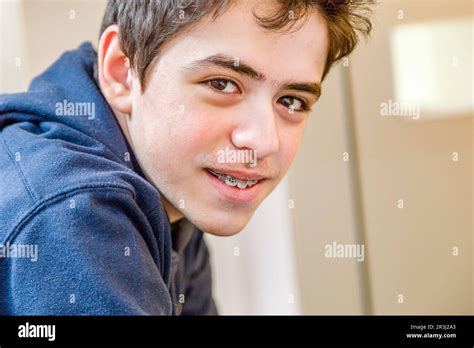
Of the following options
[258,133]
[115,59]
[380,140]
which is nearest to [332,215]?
[380,140]

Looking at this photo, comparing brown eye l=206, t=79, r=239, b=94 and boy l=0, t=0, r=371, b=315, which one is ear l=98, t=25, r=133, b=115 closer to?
boy l=0, t=0, r=371, b=315

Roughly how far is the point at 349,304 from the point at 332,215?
0.43 feet

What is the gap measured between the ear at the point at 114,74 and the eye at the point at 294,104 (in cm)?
19

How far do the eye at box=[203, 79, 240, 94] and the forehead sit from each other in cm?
3

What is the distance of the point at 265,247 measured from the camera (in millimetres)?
1063

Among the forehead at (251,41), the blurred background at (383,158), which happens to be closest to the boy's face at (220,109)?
the forehead at (251,41)

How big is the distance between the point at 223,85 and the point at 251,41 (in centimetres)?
6

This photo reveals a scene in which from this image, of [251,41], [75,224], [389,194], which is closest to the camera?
[75,224]

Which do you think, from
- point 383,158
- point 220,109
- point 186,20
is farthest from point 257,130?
point 383,158

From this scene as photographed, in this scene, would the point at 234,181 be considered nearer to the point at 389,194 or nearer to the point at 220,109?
the point at 220,109

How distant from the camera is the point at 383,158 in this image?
0.95 m

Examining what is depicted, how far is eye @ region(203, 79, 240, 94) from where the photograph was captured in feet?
2.51

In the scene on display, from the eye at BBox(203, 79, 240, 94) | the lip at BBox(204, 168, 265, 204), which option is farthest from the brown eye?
the lip at BBox(204, 168, 265, 204)
